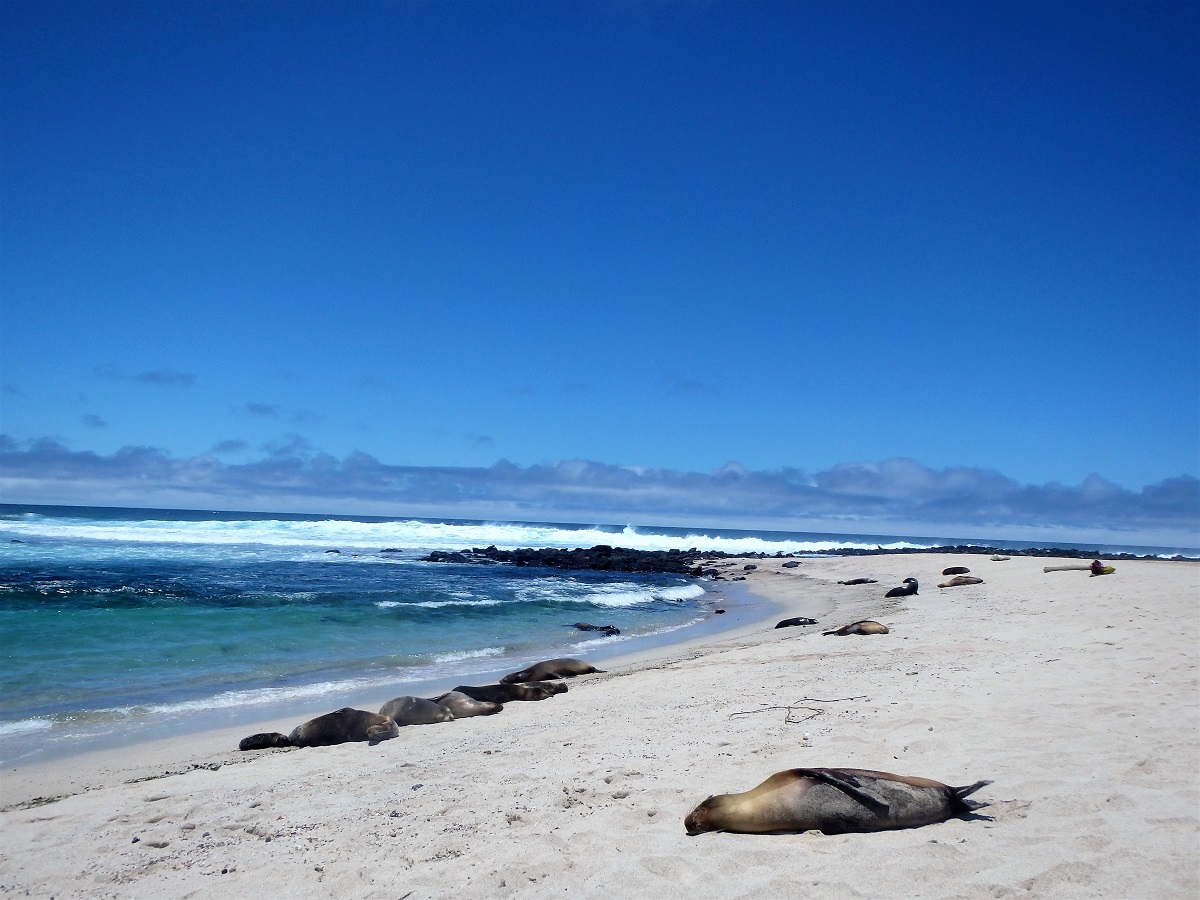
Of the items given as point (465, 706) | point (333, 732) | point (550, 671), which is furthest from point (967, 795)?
point (550, 671)

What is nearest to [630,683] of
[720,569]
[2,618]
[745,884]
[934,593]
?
[745,884]

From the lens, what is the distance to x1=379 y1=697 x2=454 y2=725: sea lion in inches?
322

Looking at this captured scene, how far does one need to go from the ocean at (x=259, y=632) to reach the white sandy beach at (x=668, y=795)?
1.72 m

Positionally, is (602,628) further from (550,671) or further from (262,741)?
(262,741)

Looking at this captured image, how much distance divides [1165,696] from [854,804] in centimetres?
418

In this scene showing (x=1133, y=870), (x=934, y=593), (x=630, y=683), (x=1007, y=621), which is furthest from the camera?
(x=934, y=593)

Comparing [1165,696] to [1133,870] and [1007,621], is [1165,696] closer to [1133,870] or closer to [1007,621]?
[1133,870]

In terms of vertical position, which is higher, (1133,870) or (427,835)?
(1133,870)

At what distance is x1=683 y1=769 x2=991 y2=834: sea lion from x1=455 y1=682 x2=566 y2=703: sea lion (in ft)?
17.5

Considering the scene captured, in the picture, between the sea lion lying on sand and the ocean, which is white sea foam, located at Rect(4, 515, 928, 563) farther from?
the sea lion lying on sand

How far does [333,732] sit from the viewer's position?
24.4ft

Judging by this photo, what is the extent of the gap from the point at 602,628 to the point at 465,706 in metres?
8.24

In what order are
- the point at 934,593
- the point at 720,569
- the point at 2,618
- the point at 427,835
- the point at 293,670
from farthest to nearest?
the point at 720,569, the point at 934,593, the point at 2,618, the point at 293,670, the point at 427,835

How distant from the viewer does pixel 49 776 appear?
6.32 metres
